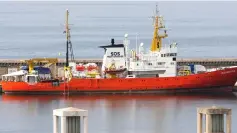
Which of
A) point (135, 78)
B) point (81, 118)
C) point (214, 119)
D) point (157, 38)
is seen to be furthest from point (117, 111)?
point (81, 118)

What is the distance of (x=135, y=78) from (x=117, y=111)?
9029 mm

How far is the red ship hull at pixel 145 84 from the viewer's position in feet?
222

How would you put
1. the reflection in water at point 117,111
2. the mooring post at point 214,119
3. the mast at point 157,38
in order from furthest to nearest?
the mast at point 157,38, the reflection in water at point 117,111, the mooring post at point 214,119

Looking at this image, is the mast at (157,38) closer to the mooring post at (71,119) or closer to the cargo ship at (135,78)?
the cargo ship at (135,78)

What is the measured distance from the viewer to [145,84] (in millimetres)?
67750

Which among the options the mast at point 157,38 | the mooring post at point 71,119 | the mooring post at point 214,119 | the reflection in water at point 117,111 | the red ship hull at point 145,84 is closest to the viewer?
the mooring post at point 71,119

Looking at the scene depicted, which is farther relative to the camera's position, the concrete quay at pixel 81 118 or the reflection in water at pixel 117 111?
the reflection in water at pixel 117 111

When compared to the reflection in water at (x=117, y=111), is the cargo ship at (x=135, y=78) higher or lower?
higher

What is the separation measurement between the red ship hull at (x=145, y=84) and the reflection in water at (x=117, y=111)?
83 centimetres

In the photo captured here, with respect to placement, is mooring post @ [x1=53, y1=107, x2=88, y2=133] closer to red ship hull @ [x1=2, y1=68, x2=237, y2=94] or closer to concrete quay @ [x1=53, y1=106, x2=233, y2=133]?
concrete quay @ [x1=53, y1=106, x2=233, y2=133]

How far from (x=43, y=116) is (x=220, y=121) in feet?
110

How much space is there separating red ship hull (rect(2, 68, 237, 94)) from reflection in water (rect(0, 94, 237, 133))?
83 cm

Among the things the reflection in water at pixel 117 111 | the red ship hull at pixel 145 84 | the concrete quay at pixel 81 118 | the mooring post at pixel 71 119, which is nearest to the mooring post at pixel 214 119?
the concrete quay at pixel 81 118

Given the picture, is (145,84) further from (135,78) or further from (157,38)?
(157,38)
